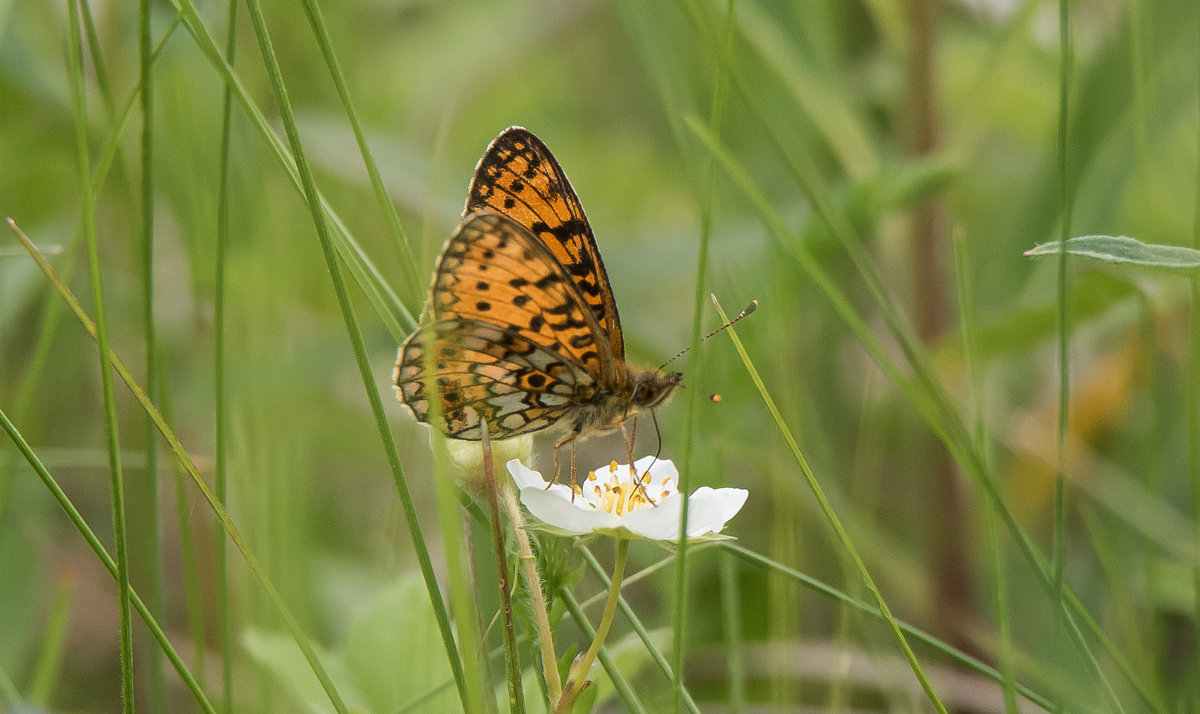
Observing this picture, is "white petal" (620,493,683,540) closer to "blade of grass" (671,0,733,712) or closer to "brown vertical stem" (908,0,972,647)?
"blade of grass" (671,0,733,712)

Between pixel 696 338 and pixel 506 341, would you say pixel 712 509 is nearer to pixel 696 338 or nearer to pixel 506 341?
pixel 696 338

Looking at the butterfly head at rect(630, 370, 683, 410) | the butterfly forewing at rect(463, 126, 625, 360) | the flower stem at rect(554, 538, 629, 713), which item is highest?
the butterfly forewing at rect(463, 126, 625, 360)

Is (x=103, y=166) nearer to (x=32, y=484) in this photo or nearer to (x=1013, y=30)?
(x=32, y=484)

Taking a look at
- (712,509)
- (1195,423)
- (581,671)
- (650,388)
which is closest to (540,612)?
(581,671)

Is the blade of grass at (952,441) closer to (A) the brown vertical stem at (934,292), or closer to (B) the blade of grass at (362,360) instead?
(B) the blade of grass at (362,360)

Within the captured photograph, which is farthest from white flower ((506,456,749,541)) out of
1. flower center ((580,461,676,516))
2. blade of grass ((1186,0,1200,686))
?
blade of grass ((1186,0,1200,686))

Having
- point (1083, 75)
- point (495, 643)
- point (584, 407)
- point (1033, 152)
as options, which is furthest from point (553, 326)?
point (1033, 152)
